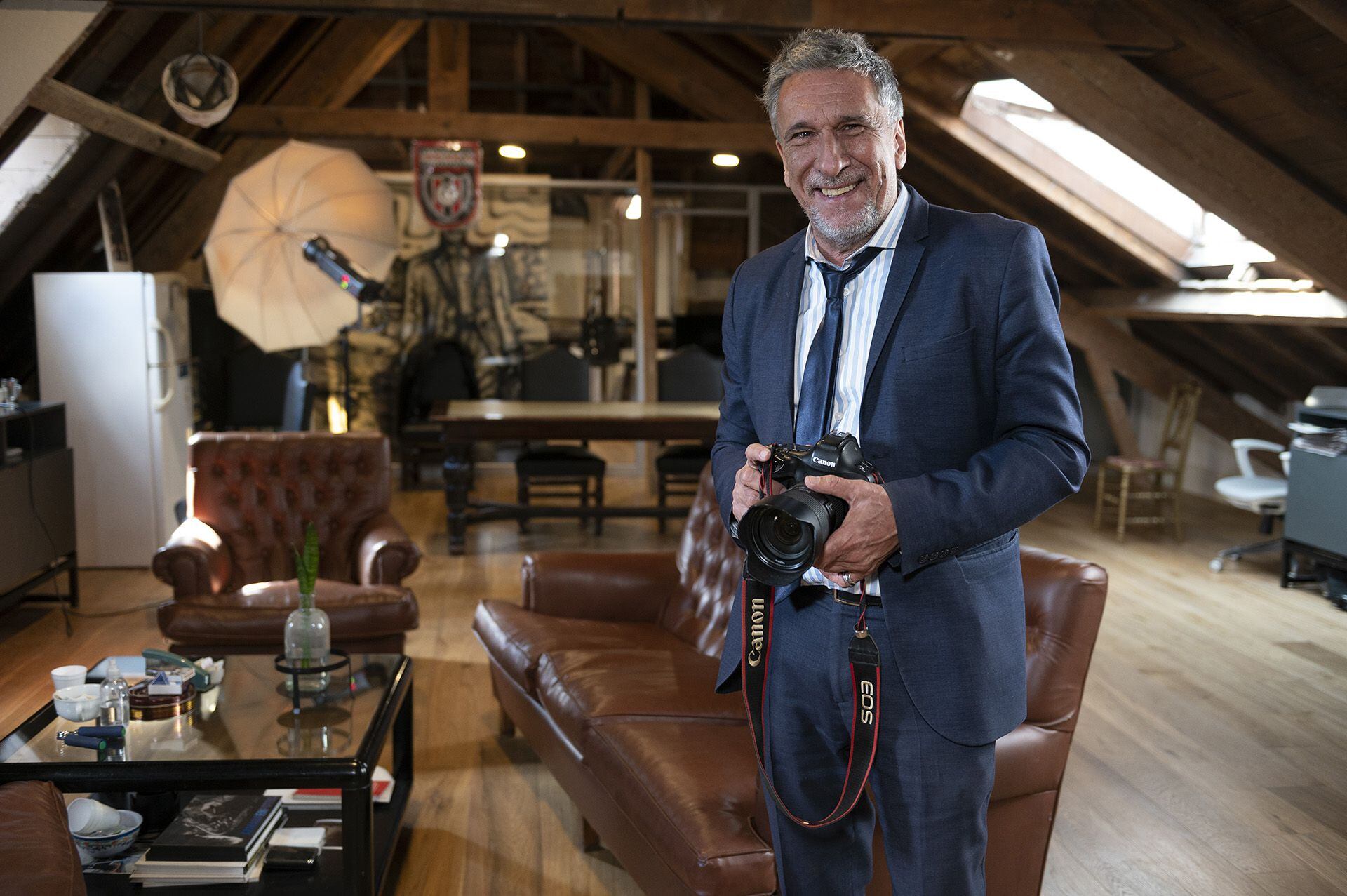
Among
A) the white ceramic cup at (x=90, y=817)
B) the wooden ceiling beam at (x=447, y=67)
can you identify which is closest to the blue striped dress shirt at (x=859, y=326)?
the white ceramic cup at (x=90, y=817)

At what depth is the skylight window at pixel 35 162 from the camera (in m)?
5.00

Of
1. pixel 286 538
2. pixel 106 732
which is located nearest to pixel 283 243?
pixel 286 538

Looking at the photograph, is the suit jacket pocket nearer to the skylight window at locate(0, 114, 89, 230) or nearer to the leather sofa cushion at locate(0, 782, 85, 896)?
the leather sofa cushion at locate(0, 782, 85, 896)

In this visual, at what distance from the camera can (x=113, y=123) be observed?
483 cm

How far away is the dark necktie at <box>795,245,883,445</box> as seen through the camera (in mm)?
1430

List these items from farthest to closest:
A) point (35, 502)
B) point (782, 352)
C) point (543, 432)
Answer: point (543, 432)
point (35, 502)
point (782, 352)

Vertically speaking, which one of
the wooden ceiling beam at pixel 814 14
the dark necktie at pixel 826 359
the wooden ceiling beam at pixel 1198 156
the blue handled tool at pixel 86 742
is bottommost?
the blue handled tool at pixel 86 742

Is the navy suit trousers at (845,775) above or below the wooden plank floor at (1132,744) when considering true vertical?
above

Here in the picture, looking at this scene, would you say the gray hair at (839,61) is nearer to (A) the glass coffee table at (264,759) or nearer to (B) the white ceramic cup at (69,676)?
(A) the glass coffee table at (264,759)

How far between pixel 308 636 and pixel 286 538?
138 cm

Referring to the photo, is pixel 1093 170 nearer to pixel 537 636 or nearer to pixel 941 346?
pixel 537 636

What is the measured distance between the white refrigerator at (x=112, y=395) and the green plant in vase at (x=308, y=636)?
3186 millimetres

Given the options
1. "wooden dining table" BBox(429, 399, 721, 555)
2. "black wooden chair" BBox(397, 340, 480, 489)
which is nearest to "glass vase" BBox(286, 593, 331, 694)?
"wooden dining table" BBox(429, 399, 721, 555)

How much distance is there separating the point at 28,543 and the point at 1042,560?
394 cm
